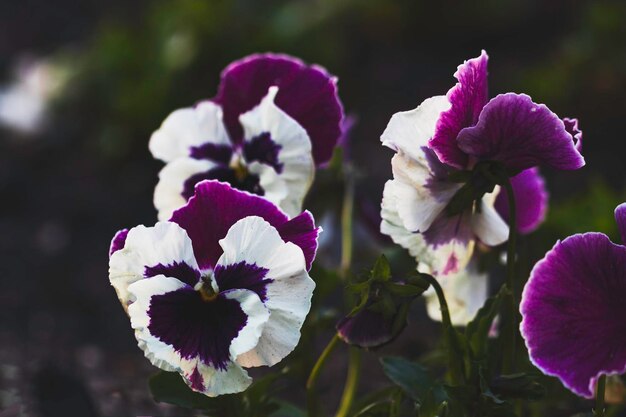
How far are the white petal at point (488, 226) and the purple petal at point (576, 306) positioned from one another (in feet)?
0.82

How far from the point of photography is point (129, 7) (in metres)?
5.77

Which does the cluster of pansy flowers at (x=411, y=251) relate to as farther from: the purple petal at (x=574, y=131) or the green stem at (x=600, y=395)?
the green stem at (x=600, y=395)

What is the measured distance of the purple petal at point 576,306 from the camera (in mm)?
1103

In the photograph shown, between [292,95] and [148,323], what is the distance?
45 cm

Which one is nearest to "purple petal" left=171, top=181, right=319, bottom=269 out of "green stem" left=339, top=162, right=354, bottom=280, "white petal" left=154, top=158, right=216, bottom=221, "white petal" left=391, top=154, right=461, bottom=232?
"white petal" left=391, top=154, right=461, bottom=232

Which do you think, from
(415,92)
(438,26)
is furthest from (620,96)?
(438,26)

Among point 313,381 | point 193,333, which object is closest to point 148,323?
point 193,333

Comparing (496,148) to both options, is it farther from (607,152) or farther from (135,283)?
(607,152)

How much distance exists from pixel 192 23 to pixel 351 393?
9.11 feet

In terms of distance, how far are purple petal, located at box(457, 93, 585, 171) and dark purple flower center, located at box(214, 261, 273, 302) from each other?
26 cm

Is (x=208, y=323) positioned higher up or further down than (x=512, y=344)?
higher up

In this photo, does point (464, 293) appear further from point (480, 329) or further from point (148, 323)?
point (148, 323)

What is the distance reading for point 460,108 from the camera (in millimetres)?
1196

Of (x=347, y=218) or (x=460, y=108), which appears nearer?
(x=460, y=108)
